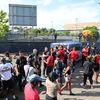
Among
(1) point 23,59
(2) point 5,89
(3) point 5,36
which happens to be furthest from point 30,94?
(3) point 5,36

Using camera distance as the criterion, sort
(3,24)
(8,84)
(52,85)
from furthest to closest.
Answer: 1. (3,24)
2. (8,84)
3. (52,85)

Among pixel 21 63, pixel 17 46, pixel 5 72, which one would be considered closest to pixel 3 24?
pixel 17 46

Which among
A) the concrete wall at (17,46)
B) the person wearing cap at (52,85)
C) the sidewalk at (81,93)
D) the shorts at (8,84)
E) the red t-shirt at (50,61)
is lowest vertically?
the concrete wall at (17,46)

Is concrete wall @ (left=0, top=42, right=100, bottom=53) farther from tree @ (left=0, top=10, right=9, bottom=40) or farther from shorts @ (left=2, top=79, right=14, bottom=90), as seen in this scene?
shorts @ (left=2, top=79, right=14, bottom=90)

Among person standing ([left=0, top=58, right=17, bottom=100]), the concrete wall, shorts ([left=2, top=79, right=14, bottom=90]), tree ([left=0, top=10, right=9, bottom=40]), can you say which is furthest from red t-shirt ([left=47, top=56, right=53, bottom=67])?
tree ([left=0, top=10, right=9, bottom=40])

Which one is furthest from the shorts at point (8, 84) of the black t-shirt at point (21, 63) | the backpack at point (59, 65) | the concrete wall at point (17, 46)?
the concrete wall at point (17, 46)

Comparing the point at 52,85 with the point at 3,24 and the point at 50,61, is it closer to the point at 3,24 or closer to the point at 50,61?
the point at 50,61

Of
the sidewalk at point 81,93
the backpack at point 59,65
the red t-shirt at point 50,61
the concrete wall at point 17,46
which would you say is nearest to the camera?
the sidewalk at point 81,93

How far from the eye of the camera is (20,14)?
69.9 meters

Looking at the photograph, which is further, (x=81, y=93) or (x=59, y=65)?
(x=59, y=65)

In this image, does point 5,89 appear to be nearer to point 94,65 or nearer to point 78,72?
point 94,65

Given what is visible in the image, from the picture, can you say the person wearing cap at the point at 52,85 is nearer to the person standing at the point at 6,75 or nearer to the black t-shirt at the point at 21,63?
the person standing at the point at 6,75

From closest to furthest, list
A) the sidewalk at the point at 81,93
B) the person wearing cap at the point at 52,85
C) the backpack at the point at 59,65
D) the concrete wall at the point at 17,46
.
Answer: the person wearing cap at the point at 52,85 < the sidewalk at the point at 81,93 < the backpack at the point at 59,65 < the concrete wall at the point at 17,46

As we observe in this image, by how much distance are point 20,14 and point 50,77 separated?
201 ft
